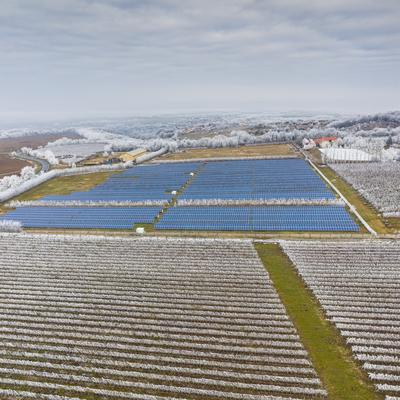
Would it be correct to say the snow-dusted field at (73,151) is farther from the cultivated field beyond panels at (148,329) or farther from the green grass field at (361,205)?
the cultivated field beyond panels at (148,329)

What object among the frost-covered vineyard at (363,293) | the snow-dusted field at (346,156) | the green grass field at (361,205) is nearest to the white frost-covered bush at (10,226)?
the frost-covered vineyard at (363,293)

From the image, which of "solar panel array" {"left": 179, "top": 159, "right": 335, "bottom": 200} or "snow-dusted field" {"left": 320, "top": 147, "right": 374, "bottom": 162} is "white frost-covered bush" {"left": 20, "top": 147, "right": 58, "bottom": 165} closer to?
"solar panel array" {"left": 179, "top": 159, "right": 335, "bottom": 200}

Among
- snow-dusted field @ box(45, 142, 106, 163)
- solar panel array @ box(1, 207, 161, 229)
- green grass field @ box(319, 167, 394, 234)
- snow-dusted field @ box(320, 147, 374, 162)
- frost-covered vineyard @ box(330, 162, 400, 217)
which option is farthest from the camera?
snow-dusted field @ box(45, 142, 106, 163)

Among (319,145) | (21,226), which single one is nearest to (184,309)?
(21,226)

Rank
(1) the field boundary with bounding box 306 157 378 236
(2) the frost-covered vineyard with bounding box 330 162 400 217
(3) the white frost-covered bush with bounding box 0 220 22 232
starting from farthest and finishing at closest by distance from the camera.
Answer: (2) the frost-covered vineyard with bounding box 330 162 400 217 < (3) the white frost-covered bush with bounding box 0 220 22 232 < (1) the field boundary with bounding box 306 157 378 236

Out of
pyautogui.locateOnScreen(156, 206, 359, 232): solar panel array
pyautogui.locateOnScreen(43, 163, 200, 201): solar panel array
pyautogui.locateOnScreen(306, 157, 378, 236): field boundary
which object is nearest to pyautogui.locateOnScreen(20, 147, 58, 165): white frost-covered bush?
pyautogui.locateOnScreen(43, 163, 200, 201): solar panel array

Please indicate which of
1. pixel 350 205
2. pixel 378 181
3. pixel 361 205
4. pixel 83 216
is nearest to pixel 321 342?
pixel 350 205

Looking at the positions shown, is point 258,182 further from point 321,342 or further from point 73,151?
point 73,151
